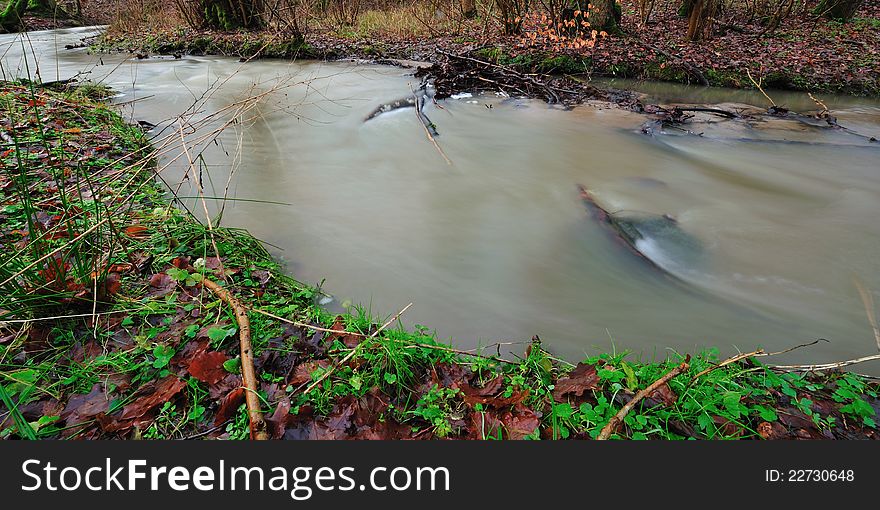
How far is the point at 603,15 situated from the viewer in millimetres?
11133

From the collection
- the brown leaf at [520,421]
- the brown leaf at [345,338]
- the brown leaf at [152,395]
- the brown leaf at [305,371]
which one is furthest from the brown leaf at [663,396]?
the brown leaf at [152,395]

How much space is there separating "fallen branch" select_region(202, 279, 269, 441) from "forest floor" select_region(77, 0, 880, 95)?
284 inches

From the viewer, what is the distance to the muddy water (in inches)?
124

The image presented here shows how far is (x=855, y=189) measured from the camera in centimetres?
508

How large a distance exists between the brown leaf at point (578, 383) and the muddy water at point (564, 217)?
347mm

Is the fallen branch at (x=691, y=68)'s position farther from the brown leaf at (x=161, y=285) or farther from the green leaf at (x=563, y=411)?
the brown leaf at (x=161, y=285)

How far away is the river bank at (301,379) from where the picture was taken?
6.85ft

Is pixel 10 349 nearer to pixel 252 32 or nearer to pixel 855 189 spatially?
pixel 855 189

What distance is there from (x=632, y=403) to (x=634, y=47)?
10.5 metres

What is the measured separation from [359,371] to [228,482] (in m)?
0.80

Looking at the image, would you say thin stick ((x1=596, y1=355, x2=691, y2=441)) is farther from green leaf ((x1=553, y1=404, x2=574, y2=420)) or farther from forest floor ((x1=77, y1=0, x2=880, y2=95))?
forest floor ((x1=77, y1=0, x2=880, y2=95))

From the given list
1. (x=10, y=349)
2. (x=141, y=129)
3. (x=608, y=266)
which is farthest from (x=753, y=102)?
(x=10, y=349)

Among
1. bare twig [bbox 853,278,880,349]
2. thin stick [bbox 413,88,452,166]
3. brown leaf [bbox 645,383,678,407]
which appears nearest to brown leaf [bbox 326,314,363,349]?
brown leaf [bbox 645,383,678,407]

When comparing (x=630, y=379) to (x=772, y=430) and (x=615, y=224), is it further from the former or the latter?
(x=615, y=224)
